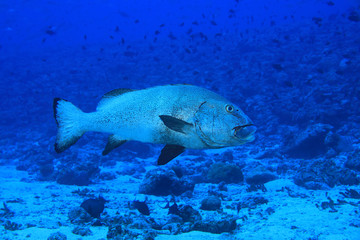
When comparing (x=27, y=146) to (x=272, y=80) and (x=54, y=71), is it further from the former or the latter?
(x=272, y=80)

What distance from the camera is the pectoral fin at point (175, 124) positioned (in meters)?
1.64

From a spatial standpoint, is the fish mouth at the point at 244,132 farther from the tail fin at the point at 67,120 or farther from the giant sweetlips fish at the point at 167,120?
the tail fin at the point at 67,120

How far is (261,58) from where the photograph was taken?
91.9ft

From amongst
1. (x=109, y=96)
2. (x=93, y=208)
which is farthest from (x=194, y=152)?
(x=109, y=96)

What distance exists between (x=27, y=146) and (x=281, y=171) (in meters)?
19.7

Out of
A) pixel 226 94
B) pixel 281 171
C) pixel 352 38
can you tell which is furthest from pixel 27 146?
pixel 352 38

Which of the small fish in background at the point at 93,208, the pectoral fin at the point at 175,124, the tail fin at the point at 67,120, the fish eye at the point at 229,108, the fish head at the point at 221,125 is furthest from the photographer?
the small fish in background at the point at 93,208

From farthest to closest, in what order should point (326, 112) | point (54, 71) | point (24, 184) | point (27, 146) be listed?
point (54, 71)
point (27, 146)
point (326, 112)
point (24, 184)

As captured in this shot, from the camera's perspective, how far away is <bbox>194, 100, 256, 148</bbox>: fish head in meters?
1.76

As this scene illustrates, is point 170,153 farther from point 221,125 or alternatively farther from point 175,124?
point 221,125

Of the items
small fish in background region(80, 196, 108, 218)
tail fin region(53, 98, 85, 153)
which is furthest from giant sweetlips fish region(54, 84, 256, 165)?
small fish in background region(80, 196, 108, 218)

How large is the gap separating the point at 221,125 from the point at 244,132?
0.21 meters

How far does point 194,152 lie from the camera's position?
16.6 meters


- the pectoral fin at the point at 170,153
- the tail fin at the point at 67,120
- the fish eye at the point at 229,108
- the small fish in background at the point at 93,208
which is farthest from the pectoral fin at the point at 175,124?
the small fish in background at the point at 93,208
